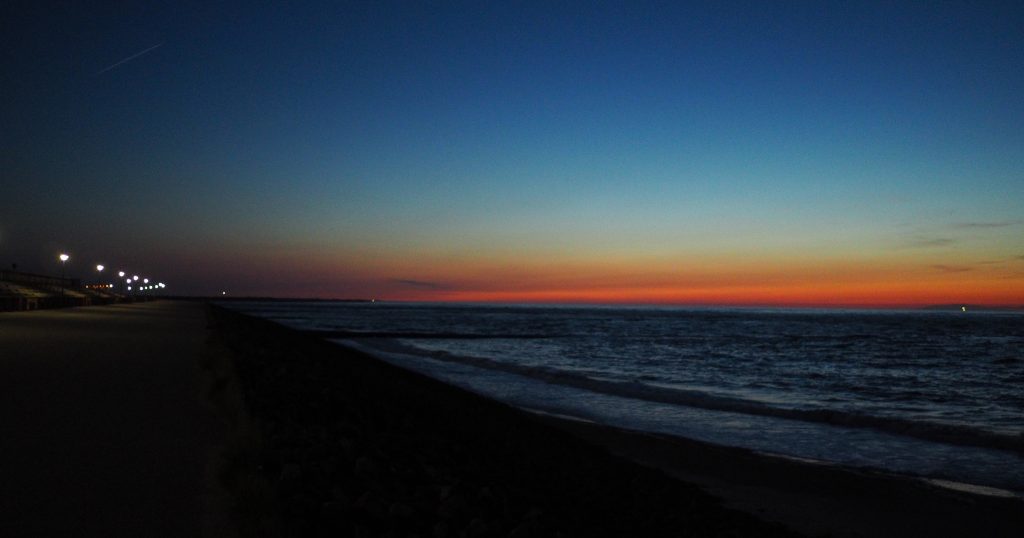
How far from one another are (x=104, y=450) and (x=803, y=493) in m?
7.54

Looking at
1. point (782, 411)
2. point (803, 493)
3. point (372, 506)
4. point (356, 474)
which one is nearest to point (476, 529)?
point (372, 506)

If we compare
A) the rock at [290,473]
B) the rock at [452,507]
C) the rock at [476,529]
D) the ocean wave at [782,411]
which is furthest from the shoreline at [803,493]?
the ocean wave at [782,411]

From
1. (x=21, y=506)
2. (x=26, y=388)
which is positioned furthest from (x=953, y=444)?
(x=26, y=388)

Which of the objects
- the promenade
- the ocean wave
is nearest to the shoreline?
the promenade

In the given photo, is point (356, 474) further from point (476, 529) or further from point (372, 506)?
point (476, 529)

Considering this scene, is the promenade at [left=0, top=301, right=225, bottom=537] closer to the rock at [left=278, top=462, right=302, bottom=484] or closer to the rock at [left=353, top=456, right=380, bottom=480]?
the rock at [left=278, top=462, right=302, bottom=484]

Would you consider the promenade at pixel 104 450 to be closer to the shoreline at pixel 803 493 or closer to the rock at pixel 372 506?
the rock at pixel 372 506

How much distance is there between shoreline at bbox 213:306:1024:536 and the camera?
288 inches

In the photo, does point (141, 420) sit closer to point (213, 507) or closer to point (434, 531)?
point (213, 507)

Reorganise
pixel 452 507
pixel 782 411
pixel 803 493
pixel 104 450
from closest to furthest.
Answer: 1. pixel 452 507
2. pixel 104 450
3. pixel 803 493
4. pixel 782 411

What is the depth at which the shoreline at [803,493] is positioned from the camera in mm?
7324

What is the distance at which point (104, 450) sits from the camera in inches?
237

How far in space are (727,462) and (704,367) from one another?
1703 centimetres

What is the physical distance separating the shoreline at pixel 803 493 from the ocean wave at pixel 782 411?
4329 mm
